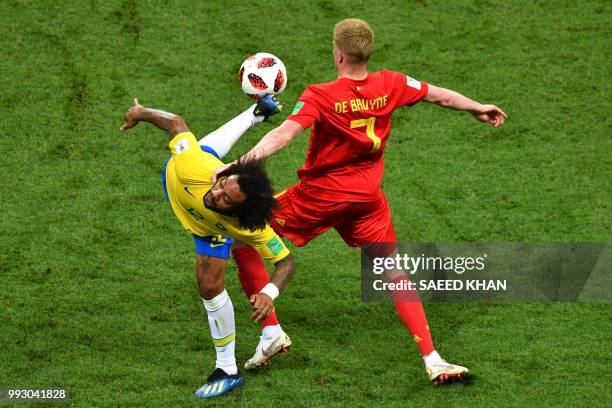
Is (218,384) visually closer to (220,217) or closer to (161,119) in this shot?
(220,217)

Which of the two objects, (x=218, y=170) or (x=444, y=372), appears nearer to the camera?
(x=218, y=170)

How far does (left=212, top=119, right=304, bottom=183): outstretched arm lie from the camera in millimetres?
5696

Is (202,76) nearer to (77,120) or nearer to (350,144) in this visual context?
(77,120)

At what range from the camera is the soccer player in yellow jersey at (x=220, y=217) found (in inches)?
220

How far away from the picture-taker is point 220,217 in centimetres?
591

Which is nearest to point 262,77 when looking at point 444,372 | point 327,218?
point 327,218

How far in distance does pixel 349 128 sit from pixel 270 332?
54.3 inches

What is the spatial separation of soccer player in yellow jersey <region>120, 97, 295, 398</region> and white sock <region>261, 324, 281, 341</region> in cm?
3

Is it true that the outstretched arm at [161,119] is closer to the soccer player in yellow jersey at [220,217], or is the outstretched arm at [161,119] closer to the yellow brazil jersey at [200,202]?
the soccer player in yellow jersey at [220,217]

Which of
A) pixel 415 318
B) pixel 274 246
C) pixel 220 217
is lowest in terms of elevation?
pixel 415 318

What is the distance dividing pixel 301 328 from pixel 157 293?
3.61 feet

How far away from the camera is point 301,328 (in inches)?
278

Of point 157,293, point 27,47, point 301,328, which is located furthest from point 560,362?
point 27,47

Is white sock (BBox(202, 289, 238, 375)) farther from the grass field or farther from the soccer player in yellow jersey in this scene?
the grass field
